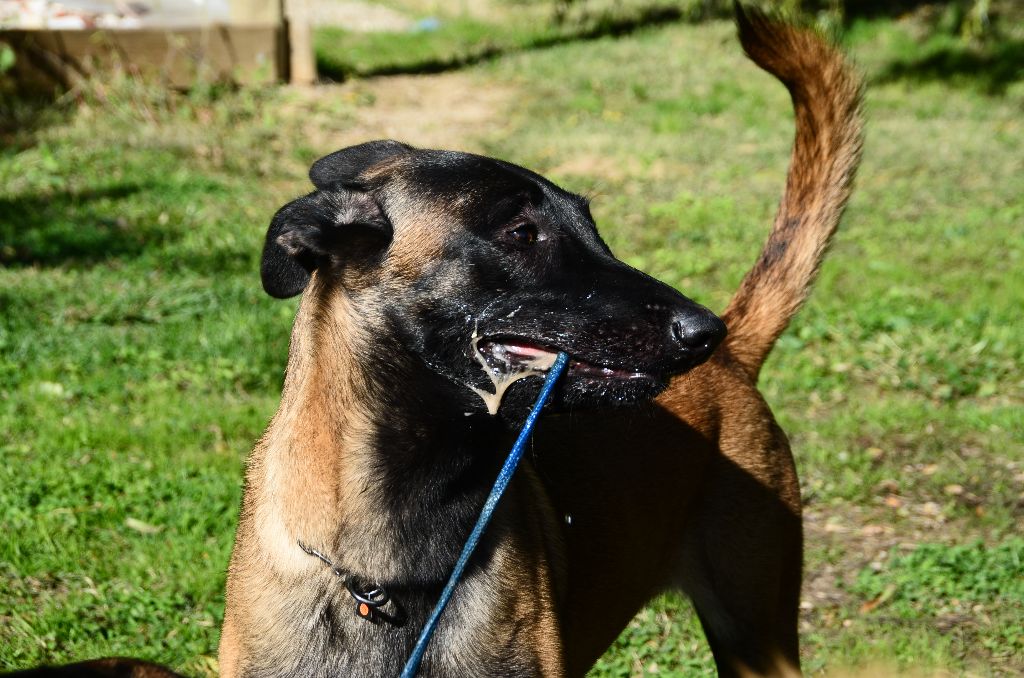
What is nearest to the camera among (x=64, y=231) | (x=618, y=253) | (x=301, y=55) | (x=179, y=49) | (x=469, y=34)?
(x=64, y=231)

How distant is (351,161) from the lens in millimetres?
3098

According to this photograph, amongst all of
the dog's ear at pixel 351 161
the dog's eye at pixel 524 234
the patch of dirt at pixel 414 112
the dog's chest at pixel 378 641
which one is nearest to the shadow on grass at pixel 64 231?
the patch of dirt at pixel 414 112

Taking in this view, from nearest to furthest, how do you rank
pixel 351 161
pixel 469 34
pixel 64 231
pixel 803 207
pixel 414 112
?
1. pixel 351 161
2. pixel 803 207
3. pixel 64 231
4. pixel 414 112
5. pixel 469 34

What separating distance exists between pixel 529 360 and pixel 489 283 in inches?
7.9

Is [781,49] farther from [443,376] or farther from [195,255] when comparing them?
[195,255]

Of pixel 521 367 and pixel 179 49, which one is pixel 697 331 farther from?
pixel 179 49

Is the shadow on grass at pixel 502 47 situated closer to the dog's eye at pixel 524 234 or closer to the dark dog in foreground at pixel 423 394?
the dark dog in foreground at pixel 423 394

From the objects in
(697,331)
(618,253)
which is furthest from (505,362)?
(618,253)

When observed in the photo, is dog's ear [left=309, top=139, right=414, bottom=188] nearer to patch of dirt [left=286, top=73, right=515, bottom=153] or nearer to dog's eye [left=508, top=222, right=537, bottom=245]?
dog's eye [left=508, top=222, right=537, bottom=245]

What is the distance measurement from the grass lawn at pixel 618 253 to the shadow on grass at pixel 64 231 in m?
0.02

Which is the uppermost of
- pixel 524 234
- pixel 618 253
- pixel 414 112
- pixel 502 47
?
pixel 524 234

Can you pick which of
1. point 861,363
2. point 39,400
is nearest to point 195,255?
point 39,400

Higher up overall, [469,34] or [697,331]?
[697,331]

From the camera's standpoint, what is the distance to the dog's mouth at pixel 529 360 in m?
2.64
